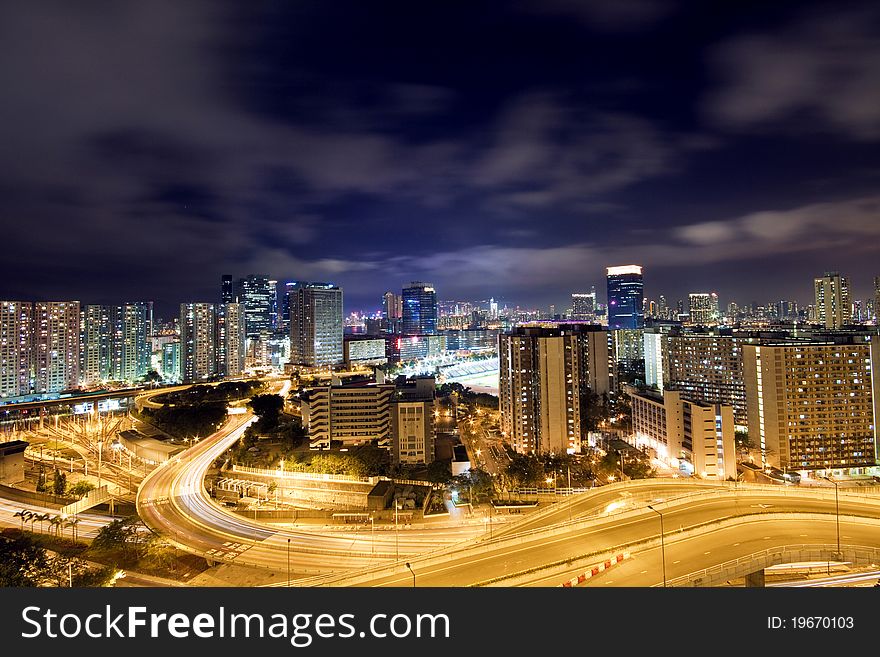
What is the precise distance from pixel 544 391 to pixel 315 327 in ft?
81.0

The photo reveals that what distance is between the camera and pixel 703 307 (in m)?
43.5

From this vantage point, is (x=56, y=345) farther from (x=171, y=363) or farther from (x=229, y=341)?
(x=229, y=341)

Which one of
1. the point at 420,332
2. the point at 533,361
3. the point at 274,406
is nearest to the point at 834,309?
the point at 533,361

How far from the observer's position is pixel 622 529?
5.47m

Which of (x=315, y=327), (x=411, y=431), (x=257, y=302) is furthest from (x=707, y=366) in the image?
(x=257, y=302)

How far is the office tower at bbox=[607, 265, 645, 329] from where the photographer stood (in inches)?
1834

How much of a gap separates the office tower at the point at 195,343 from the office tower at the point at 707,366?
99.3 ft

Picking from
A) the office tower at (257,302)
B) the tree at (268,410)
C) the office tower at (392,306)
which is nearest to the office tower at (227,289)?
the office tower at (257,302)

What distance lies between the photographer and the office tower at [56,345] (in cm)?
2378

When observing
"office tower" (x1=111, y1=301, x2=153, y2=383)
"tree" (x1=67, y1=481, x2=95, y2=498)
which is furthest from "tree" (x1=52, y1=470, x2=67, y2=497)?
"office tower" (x1=111, y1=301, x2=153, y2=383)

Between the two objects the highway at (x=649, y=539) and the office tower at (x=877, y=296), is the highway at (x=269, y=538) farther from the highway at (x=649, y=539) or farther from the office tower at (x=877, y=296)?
the office tower at (x=877, y=296)

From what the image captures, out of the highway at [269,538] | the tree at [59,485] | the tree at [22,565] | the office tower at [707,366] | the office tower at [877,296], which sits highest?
the office tower at [877,296]

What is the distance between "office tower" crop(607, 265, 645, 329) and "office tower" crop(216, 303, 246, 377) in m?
37.3
